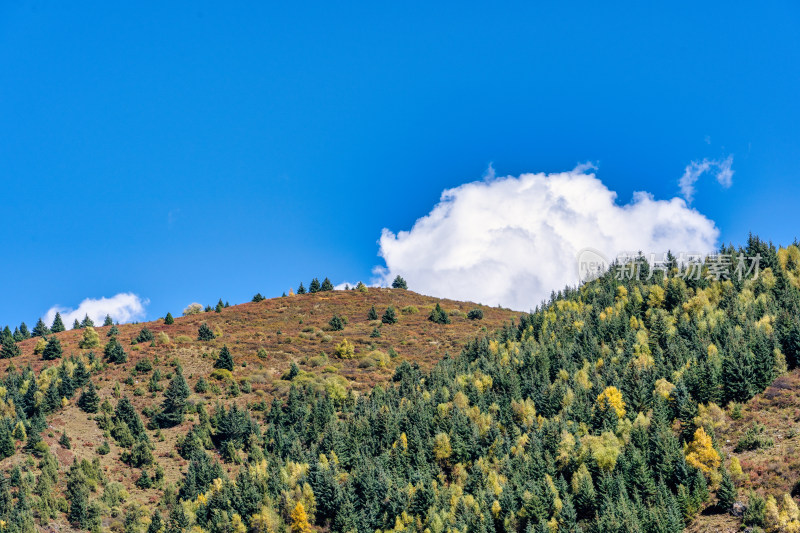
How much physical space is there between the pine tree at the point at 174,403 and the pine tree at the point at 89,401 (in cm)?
959

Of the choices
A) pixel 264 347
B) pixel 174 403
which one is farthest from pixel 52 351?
pixel 264 347

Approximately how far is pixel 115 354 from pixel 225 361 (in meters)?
19.6

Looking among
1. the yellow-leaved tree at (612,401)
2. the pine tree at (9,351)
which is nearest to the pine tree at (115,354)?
→ the pine tree at (9,351)

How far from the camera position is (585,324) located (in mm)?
120438

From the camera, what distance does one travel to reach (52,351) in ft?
414

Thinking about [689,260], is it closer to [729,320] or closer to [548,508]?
[729,320]

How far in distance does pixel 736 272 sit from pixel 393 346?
230 feet

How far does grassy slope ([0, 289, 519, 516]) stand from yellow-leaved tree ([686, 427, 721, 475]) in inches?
2477

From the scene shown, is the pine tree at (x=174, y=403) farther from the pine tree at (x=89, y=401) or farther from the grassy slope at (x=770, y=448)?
the grassy slope at (x=770, y=448)

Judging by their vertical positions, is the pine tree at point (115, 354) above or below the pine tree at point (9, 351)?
below

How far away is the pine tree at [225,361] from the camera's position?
128625 millimetres

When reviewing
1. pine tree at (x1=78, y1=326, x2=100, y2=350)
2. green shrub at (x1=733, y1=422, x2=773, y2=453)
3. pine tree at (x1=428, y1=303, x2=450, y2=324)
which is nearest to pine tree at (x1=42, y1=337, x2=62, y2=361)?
pine tree at (x1=78, y1=326, x2=100, y2=350)

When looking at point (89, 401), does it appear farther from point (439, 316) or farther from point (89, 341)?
point (439, 316)

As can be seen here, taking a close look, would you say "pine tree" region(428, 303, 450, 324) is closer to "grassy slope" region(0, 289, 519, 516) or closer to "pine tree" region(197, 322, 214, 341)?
"grassy slope" region(0, 289, 519, 516)
